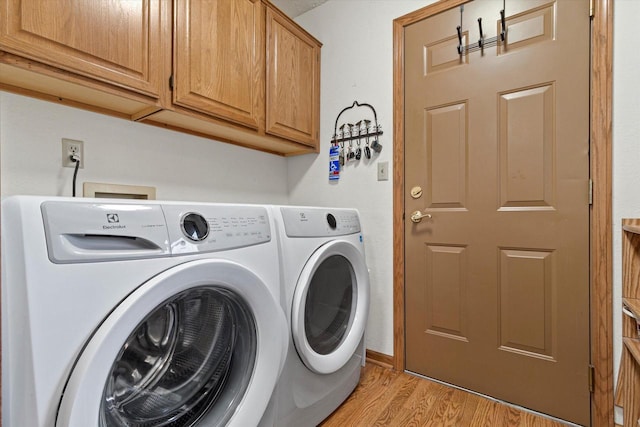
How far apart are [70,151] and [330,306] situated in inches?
48.2

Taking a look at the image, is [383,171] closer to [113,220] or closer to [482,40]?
[482,40]

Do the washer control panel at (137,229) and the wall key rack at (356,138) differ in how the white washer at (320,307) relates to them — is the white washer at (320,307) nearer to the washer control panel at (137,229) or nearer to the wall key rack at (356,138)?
the washer control panel at (137,229)

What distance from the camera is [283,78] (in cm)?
170

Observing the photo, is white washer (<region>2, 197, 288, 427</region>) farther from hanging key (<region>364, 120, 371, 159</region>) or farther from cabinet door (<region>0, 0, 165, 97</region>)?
hanging key (<region>364, 120, 371, 159</region>)

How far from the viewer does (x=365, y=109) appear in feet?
5.92

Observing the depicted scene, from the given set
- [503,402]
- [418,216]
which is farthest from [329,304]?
[503,402]

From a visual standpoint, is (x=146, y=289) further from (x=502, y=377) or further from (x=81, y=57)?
(x=502, y=377)

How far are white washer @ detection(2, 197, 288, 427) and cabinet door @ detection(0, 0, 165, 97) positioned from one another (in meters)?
0.65

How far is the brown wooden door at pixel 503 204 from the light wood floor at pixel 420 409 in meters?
0.07

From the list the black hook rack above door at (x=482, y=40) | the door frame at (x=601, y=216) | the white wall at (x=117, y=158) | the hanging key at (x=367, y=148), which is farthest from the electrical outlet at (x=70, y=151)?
the door frame at (x=601, y=216)

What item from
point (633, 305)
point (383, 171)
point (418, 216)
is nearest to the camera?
point (633, 305)

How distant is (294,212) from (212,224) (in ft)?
1.11

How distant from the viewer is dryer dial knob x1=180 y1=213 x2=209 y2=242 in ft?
2.49

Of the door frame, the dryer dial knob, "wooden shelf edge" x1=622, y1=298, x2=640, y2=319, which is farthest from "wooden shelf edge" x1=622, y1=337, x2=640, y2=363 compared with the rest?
the dryer dial knob
